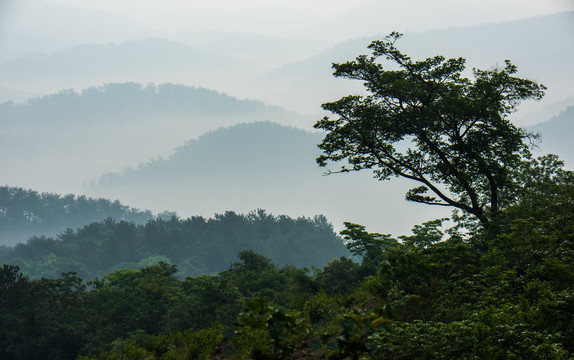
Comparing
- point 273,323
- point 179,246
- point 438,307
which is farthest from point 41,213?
point 273,323

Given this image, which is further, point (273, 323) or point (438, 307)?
point (438, 307)

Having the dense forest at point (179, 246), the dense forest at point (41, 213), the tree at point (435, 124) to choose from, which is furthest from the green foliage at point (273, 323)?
the dense forest at point (41, 213)

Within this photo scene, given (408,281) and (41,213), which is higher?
(41,213)

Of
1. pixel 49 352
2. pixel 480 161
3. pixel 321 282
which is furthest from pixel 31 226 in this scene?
pixel 480 161

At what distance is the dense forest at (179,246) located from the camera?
99.4 m

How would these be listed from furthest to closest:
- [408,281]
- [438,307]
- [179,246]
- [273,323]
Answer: [179,246] → [408,281] → [438,307] → [273,323]

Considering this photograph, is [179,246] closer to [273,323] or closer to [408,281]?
[408,281]

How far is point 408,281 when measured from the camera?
1177cm

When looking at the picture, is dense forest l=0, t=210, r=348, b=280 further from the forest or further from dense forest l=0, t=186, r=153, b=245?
the forest

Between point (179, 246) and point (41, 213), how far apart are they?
278 ft

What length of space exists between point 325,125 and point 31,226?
175 metres

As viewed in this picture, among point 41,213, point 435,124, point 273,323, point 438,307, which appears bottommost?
point 438,307

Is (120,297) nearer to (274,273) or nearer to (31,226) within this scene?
(274,273)

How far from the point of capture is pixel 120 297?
35.6m
